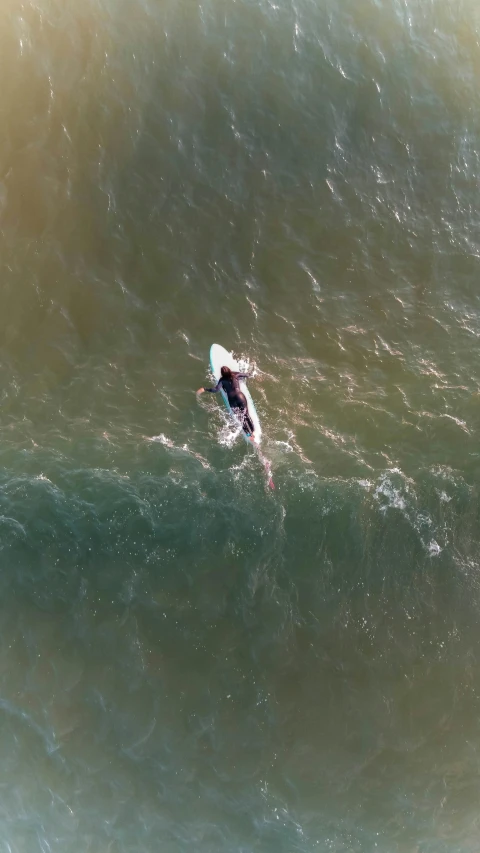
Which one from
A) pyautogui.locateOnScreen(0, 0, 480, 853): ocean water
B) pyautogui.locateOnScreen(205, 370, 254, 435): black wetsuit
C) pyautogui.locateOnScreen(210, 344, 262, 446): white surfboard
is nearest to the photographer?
pyautogui.locateOnScreen(0, 0, 480, 853): ocean water

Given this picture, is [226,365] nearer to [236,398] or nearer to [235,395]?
[235,395]

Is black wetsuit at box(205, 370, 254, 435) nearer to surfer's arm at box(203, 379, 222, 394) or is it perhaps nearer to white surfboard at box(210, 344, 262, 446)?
surfer's arm at box(203, 379, 222, 394)

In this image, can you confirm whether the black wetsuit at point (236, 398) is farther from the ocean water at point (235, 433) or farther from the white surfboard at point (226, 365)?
the ocean water at point (235, 433)

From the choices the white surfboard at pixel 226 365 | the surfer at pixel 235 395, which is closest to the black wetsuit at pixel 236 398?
the surfer at pixel 235 395

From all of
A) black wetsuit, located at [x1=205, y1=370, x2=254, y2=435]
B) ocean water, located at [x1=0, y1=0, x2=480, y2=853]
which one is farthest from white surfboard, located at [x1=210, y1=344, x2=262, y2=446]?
ocean water, located at [x1=0, y1=0, x2=480, y2=853]

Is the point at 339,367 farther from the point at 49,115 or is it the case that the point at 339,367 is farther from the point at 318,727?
the point at 49,115

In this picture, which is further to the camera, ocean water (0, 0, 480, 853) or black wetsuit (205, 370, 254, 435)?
black wetsuit (205, 370, 254, 435)
